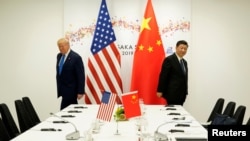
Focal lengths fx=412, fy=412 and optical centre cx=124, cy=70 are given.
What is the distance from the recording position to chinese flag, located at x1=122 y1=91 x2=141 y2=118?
4.15 m

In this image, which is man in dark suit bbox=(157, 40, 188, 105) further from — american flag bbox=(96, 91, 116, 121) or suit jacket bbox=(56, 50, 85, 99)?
american flag bbox=(96, 91, 116, 121)

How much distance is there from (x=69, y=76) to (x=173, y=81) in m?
1.77

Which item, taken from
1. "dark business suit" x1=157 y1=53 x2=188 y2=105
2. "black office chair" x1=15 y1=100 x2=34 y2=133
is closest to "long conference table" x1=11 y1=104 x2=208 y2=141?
"black office chair" x1=15 y1=100 x2=34 y2=133

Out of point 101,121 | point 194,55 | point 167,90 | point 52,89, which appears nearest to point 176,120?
point 101,121

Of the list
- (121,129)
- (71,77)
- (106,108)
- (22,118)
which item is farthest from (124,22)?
(121,129)

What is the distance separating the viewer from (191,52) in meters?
7.91

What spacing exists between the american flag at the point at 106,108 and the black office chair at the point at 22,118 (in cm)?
141

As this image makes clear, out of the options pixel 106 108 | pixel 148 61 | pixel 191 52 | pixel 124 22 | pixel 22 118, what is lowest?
pixel 22 118

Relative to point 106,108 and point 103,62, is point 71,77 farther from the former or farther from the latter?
point 106,108

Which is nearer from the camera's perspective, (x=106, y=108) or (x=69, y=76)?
(x=106, y=108)

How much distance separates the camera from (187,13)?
7.80 meters

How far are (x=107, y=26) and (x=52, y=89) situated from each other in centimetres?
166

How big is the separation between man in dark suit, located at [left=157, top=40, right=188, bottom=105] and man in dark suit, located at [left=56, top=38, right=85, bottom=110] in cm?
136

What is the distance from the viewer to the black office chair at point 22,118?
521cm
